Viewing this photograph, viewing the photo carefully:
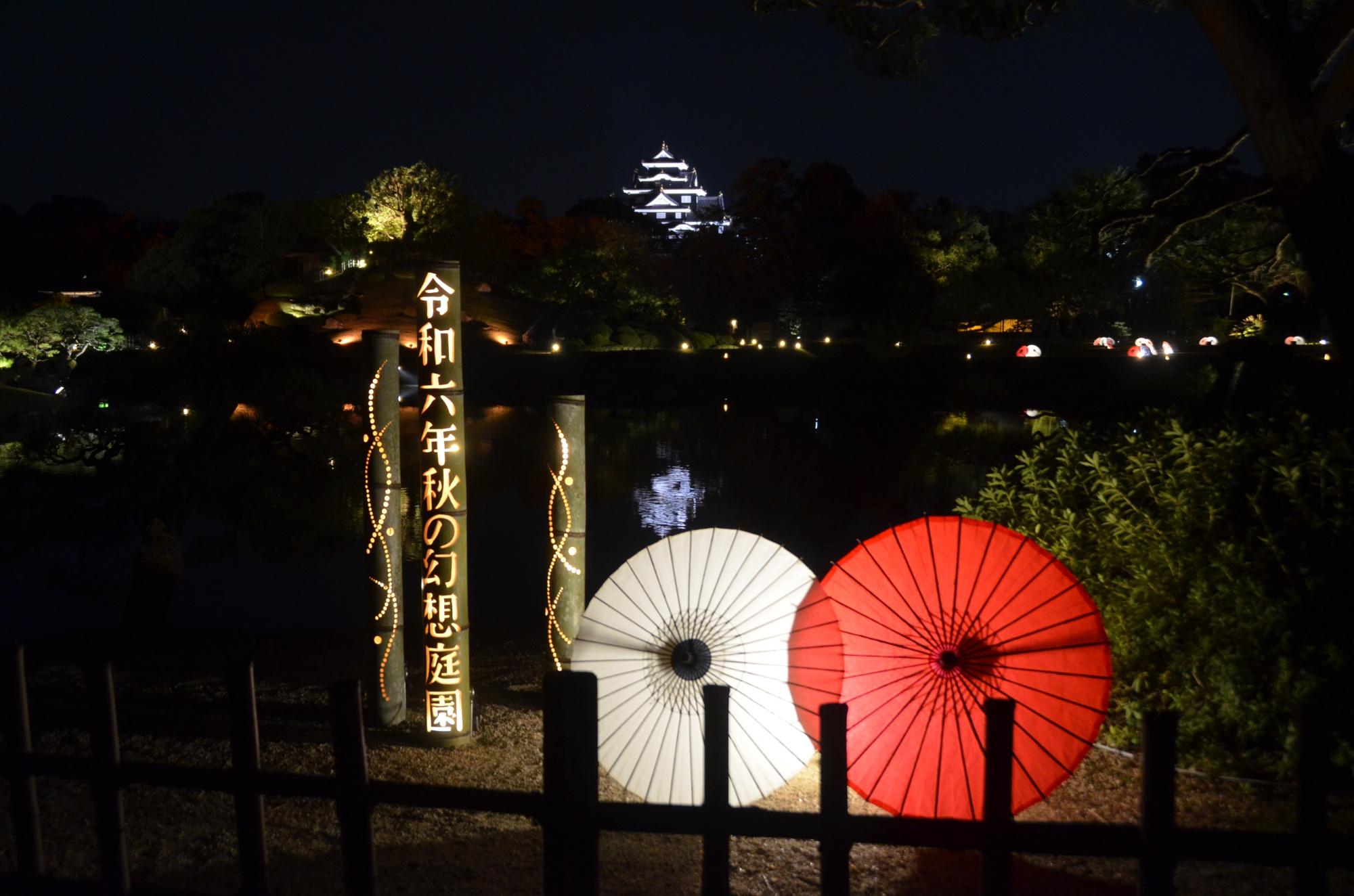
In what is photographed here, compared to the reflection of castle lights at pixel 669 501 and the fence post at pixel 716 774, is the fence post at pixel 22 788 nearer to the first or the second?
the fence post at pixel 716 774

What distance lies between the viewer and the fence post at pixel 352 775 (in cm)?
275

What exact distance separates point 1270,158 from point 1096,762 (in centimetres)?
297

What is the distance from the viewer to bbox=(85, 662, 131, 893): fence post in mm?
3094

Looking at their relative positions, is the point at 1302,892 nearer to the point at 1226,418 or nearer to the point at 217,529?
the point at 1226,418

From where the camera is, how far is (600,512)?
1434 cm

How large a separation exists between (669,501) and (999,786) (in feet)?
41.6

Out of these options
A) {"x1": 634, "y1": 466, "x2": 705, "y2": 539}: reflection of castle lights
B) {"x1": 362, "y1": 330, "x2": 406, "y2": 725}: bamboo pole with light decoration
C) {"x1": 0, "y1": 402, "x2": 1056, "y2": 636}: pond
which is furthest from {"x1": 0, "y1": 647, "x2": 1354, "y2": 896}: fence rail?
{"x1": 634, "y1": 466, "x2": 705, "y2": 539}: reflection of castle lights

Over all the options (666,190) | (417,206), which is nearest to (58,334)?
(417,206)

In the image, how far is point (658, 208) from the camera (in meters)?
98.2

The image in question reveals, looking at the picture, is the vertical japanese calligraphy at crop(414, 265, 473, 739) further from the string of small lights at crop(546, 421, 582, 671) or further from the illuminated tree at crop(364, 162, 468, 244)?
the illuminated tree at crop(364, 162, 468, 244)

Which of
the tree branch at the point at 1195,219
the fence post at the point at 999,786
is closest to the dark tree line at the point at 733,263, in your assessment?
the tree branch at the point at 1195,219

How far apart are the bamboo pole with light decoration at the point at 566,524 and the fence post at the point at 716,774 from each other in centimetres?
273

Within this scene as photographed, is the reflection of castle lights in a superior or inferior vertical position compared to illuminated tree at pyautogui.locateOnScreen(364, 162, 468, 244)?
inferior

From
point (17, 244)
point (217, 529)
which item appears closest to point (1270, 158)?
point (217, 529)
